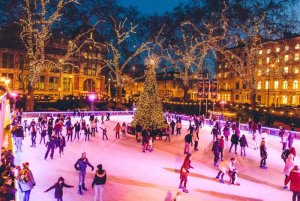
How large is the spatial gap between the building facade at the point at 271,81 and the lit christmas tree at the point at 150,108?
2906 cm

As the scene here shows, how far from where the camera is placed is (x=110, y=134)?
81.6 ft

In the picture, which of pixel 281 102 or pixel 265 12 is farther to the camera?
pixel 281 102

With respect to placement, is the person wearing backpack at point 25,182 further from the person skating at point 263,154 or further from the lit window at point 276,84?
the lit window at point 276,84

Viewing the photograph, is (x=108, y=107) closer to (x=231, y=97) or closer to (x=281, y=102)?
(x=281, y=102)

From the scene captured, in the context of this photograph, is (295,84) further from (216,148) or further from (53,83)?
(216,148)

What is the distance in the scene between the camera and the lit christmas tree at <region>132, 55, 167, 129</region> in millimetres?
23797

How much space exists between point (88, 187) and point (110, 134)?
501 inches

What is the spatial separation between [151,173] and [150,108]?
32.3 ft

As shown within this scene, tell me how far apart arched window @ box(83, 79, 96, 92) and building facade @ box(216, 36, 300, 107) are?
29052mm

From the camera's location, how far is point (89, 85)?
70375 mm

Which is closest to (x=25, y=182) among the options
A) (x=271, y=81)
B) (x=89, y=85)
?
(x=89, y=85)

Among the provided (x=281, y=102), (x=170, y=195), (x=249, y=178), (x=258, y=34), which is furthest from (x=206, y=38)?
(x=170, y=195)

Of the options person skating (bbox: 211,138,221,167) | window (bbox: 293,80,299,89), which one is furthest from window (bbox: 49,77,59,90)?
person skating (bbox: 211,138,221,167)

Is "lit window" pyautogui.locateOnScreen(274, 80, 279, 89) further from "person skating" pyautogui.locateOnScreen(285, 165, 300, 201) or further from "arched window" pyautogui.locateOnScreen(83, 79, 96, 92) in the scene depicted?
"person skating" pyautogui.locateOnScreen(285, 165, 300, 201)
